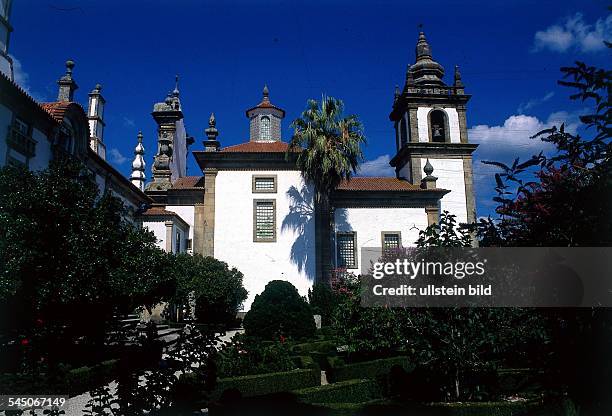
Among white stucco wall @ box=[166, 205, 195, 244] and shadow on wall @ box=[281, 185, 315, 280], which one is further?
white stucco wall @ box=[166, 205, 195, 244]

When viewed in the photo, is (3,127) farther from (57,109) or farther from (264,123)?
(264,123)

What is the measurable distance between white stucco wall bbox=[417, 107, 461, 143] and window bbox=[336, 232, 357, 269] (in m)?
11.0

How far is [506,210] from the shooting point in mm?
4480

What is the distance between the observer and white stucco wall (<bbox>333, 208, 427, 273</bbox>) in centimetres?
2820

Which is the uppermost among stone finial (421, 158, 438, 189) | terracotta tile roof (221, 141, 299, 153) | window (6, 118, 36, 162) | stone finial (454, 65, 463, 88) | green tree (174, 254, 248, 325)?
stone finial (454, 65, 463, 88)

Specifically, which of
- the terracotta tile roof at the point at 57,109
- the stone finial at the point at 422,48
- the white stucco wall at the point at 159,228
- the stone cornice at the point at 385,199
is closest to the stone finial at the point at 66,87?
the terracotta tile roof at the point at 57,109

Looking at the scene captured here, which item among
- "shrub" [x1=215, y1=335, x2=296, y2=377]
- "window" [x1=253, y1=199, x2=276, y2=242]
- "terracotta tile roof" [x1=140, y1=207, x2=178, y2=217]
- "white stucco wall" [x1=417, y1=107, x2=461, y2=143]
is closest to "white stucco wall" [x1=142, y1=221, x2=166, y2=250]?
"terracotta tile roof" [x1=140, y1=207, x2=178, y2=217]

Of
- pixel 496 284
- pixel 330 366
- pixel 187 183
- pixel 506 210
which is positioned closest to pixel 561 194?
pixel 506 210

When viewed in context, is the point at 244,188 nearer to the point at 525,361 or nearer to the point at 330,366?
the point at 330,366

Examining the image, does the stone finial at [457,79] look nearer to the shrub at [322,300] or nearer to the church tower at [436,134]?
the church tower at [436,134]

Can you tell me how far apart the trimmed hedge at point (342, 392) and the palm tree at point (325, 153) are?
16441mm

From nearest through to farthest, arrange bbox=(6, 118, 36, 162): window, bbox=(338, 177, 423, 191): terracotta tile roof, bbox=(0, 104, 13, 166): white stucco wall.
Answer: bbox=(0, 104, 13, 166): white stucco wall
bbox=(6, 118, 36, 162): window
bbox=(338, 177, 423, 191): terracotta tile roof

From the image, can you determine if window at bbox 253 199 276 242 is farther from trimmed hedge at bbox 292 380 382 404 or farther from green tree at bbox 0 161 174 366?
trimmed hedge at bbox 292 380 382 404

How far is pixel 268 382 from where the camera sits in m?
10.1
